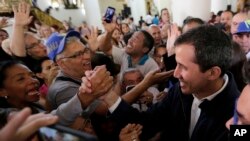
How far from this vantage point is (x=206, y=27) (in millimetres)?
1558

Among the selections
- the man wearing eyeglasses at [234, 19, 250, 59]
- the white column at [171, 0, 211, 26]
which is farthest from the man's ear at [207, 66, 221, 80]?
the white column at [171, 0, 211, 26]

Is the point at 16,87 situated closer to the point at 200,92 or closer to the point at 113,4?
the point at 200,92

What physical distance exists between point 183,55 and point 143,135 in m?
0.69

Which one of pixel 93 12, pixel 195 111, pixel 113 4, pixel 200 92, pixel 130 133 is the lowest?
pixel 130 133

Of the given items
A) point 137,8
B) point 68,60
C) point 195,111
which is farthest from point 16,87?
point 137,8

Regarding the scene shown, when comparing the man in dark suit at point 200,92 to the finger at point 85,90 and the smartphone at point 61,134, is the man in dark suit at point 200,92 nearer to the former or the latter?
the finger at point 85,90

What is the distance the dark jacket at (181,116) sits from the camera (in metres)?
1.41

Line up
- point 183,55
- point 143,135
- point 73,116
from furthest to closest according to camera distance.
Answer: point 143,135, point 183,55, point 73,116

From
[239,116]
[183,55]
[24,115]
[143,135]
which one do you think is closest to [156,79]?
[143,135]

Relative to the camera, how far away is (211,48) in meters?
1.47

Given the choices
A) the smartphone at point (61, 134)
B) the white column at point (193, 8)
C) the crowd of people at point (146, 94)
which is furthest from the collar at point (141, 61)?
the white column at point (193, 8)

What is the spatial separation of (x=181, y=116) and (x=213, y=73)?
1.23ft

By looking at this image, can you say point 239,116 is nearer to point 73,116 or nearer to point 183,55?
point 183,55

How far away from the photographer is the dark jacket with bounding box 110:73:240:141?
4.64ft
